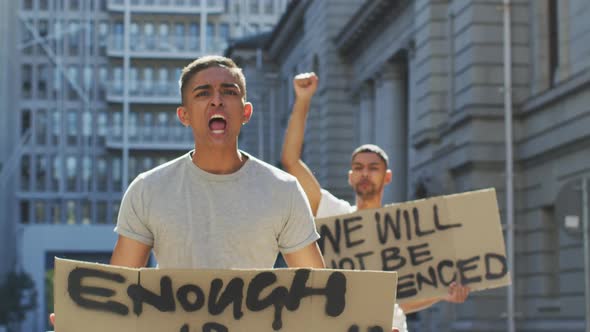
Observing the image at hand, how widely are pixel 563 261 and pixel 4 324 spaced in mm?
42093

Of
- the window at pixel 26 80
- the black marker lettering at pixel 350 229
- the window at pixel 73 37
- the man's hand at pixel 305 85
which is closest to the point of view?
the man's hand at pixel 305 85

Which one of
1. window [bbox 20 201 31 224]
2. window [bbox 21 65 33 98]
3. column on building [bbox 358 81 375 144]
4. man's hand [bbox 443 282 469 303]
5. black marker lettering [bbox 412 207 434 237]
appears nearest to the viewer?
man's hand [bbox 443 282 469 303]

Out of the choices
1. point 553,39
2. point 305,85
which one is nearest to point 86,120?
point 553,39

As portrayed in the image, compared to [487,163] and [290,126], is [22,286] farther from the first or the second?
[290,126]

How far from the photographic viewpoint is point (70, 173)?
81562mm

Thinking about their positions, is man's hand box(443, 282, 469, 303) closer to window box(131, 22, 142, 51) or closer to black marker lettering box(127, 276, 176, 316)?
black marker lettering box(127, 276, 176, 316)

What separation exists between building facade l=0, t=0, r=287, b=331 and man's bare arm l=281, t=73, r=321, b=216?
7216 centimetres

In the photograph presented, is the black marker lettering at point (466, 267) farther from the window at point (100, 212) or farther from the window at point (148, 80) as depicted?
the window at point (100, 212)

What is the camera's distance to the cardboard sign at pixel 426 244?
28.3 feet

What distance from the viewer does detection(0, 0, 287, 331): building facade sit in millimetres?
81062

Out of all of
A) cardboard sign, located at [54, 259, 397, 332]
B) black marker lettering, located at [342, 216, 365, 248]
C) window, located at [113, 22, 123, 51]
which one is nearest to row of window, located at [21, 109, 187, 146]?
window, located at [113, 22, 123, 51]

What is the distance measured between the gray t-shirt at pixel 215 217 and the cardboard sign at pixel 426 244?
11.8 ft

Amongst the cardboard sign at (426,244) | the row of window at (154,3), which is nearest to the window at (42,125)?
the row of window at (154,3)

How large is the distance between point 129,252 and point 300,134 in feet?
8.34
